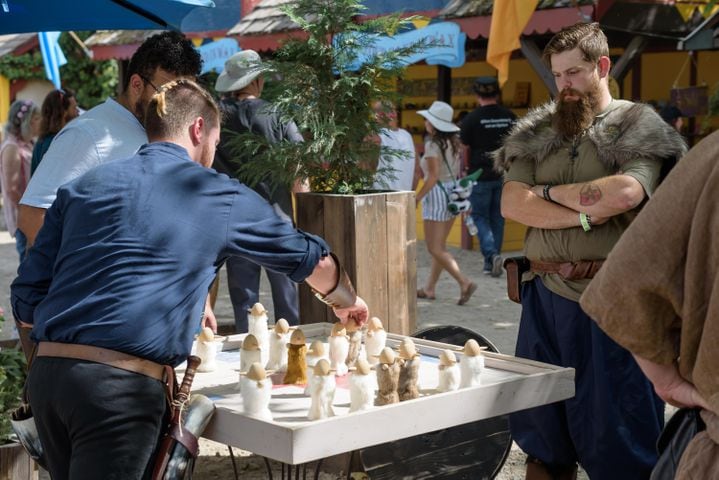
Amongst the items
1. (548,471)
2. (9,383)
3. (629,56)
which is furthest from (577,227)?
(629,56)

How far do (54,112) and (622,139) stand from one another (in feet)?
14.9

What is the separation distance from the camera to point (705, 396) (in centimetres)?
215

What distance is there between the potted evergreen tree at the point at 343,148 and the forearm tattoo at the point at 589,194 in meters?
1.33

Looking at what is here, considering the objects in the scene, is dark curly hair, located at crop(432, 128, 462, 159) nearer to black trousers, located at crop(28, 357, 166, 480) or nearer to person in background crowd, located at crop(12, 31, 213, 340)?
person in background crowd, located at crop(12, 31, 213, 340)

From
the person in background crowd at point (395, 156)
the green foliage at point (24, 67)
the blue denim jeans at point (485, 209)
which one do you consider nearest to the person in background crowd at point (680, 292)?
the person in background crowd at point (395, 156)

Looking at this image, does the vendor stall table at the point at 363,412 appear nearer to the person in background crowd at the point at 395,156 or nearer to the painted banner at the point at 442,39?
the person in background crowd at the point at 395,156

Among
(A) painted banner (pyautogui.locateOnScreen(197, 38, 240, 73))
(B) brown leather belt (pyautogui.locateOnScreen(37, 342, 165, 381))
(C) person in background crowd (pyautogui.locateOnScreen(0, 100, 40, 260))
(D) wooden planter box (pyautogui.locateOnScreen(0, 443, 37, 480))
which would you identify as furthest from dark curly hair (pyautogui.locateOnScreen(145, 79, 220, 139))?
(A) painted banner (pyautogui.locateOnScreen(197, 38, 240, 73))

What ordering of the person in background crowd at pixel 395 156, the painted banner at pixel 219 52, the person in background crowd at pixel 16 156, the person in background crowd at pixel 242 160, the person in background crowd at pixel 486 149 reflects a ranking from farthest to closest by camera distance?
the painted banner at pixel 219 52 < the person in background crowd at pixel 486 149 < the person in background crowd at pixel 16 156 < the person in background crowd at pixel 242 160 < the person in background crowd at pixel 395 156

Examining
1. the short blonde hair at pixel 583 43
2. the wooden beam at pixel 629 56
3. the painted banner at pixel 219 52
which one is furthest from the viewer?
the painted banner at pixel 219 52

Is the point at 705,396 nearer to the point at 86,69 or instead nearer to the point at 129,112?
the point at 129,112

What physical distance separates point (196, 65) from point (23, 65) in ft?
72.2

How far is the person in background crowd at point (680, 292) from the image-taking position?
206 centimetres

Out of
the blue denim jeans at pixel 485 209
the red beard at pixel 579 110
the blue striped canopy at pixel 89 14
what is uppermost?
the blue striped canopy at pixel 89 14

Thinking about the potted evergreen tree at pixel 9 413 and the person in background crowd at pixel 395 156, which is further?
the person in background crowd at pixel 395 156
